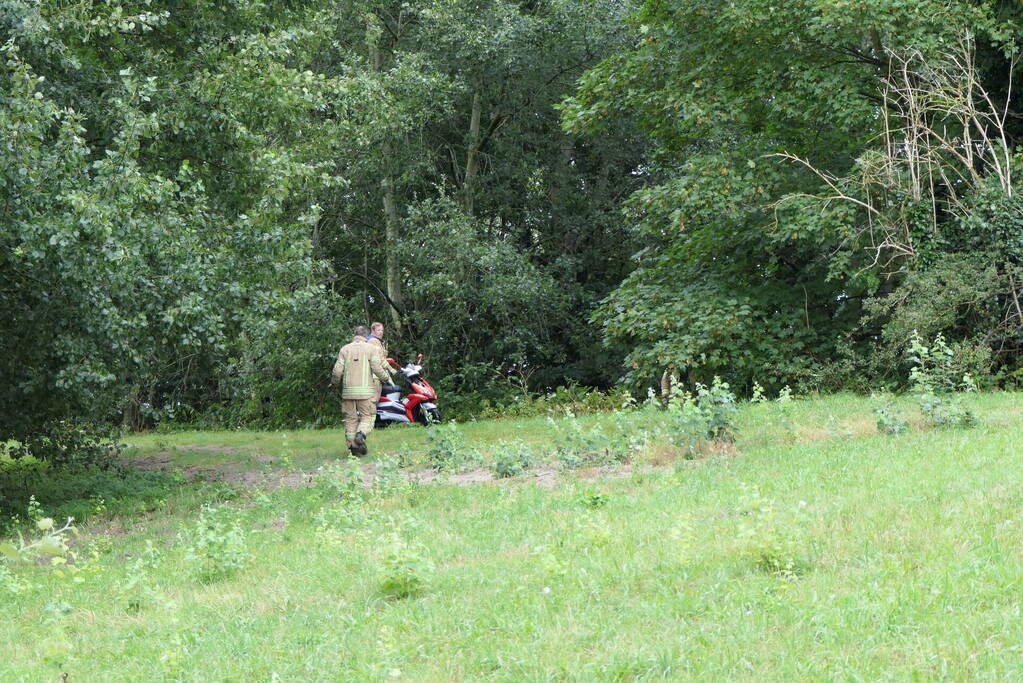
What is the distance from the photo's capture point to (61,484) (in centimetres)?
1384

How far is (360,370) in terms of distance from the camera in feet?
47.9

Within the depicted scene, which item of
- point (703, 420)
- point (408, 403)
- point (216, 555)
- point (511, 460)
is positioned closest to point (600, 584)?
point (216, 555)

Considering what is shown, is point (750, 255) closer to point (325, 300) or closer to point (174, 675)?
point (325, 300)

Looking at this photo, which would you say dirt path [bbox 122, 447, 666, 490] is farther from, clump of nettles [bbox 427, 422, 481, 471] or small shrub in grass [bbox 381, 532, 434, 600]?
small shrub in grass [bbox 381, 532, 434, 600]

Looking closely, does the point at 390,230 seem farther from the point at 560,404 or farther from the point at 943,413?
the point at 943,413

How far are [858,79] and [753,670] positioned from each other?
14507 millimetres

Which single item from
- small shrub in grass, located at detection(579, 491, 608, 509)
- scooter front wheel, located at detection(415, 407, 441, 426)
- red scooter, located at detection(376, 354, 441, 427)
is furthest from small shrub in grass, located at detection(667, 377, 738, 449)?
red scooter, located at detection(376, 354, 441, 427)

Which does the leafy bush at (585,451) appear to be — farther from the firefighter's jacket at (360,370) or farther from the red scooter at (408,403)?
the red scooter at (408,403)

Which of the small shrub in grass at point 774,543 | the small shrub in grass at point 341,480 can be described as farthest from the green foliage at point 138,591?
the small shrub in grass at point 774,543

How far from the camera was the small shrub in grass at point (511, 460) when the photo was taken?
11.0 metres

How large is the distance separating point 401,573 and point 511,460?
203 inches

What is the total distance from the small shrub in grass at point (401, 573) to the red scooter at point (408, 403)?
14340 mm

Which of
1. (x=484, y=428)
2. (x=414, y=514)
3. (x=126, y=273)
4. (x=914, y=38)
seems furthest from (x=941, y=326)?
(x=126, y=273)

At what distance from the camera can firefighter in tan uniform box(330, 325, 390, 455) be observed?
14.6 metres
